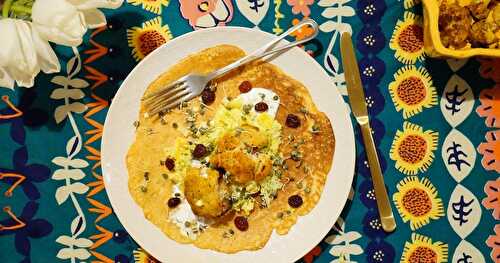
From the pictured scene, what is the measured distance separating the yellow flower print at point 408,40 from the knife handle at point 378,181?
27 centimetres

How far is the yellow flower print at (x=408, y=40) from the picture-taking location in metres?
1.56

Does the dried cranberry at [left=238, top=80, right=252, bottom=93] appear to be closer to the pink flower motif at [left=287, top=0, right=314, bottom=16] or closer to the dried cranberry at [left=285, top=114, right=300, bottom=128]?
the dried cranberry at [left=285, top=114, right=300, bottom=128]

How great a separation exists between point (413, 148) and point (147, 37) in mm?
953

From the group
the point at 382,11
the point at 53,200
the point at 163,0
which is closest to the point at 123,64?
the point at 163,0

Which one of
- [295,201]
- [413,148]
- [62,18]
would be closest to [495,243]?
[413,148]

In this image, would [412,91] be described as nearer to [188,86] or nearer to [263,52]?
[263,52]

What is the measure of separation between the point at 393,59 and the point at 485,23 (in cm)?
29

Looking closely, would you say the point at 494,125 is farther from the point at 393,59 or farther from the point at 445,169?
the point at 393,59

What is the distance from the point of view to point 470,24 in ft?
4.64

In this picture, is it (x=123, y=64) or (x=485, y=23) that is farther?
(x=123, y=64)

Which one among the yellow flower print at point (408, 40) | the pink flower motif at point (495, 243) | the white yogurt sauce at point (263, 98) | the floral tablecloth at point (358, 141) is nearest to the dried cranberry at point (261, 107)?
the white yogurt sauce at point (263, 98)

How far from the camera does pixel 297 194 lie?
4.99ft

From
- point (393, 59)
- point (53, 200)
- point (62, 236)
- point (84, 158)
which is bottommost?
point (62, 236)

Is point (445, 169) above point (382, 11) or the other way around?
the other way around
